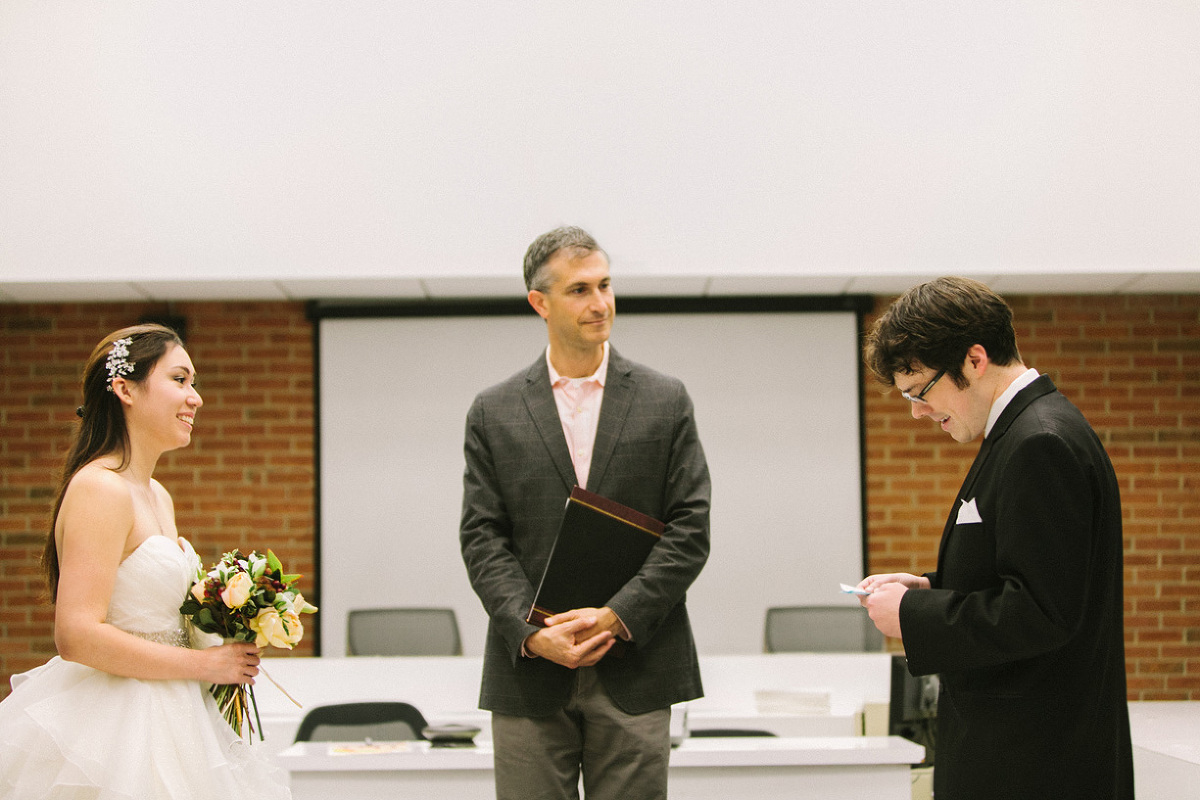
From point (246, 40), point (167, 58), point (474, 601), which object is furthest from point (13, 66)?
point (474, 601)

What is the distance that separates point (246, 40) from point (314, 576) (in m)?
2.74

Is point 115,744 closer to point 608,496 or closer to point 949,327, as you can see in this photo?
point 608,496

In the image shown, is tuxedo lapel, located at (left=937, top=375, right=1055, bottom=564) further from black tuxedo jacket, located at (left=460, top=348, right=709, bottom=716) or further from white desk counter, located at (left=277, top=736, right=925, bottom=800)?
white desk counter, located at (left=277, top=736, right=925, bottom=800)

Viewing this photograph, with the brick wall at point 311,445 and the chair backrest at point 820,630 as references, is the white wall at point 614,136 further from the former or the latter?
the chair backrest at point 820,630

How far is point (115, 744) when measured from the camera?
1874 millimetres

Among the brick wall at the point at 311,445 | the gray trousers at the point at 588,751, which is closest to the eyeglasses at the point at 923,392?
the gray trousers at the point at 588,751

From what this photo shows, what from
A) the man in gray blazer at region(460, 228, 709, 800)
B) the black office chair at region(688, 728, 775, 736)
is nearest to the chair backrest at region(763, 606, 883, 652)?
the black office chair at region(688, 728, 775, 736)

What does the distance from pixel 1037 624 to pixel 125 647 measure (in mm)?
1584

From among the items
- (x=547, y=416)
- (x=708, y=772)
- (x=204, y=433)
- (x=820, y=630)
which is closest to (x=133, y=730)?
(x=547, y=416)

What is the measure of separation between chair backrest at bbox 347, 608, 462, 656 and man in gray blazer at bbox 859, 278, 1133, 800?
11.3 feet

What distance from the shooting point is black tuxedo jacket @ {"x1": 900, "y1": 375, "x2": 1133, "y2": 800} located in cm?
153

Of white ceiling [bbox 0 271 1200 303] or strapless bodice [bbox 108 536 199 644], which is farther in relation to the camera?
white ceiling [bbox 0 271 1200 303]

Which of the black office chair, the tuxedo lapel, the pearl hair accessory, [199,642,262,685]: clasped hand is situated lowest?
the black office chair

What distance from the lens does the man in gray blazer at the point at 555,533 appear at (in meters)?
2.07
